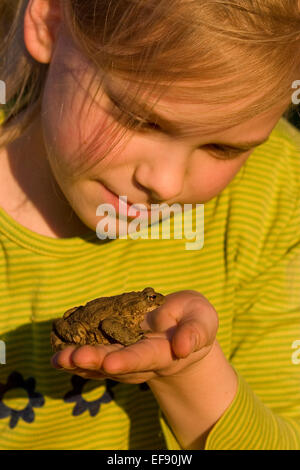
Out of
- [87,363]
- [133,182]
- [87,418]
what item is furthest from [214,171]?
[87,418]

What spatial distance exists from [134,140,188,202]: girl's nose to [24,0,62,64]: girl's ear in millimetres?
418

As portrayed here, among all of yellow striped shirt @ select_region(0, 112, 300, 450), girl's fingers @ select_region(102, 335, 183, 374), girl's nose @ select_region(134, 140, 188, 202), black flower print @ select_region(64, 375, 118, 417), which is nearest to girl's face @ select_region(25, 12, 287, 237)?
girl's nose @ select_region(134, 140, 188, 202)

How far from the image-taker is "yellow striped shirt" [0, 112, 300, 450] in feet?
5.46

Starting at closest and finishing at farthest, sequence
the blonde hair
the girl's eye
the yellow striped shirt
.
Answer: the blonde hair → the girl's eye → the yellow striped shirt

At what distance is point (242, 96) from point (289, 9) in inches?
7.6

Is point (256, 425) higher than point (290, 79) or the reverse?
the reverse

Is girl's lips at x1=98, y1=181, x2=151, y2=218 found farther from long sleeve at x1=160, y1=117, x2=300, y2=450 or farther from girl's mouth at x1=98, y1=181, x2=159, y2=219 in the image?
long sleeve at x1=160, y1=117, x2=300, y2=450

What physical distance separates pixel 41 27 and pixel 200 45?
19.3 inches

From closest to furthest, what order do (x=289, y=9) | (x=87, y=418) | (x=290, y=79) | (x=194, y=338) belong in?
(x=194, y=338) < (x=289, y=9) < (x=290, y=79) < (x=87, y=418)

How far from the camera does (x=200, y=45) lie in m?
1.23

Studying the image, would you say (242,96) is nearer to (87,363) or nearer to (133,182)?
(133,182)

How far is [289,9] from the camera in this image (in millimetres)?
1243

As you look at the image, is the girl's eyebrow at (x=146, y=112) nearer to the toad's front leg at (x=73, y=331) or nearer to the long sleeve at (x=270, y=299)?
the toad's front leg at (x=73, y=331)

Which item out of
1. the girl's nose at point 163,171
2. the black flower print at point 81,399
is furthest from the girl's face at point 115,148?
the black flower print at point 81,399
